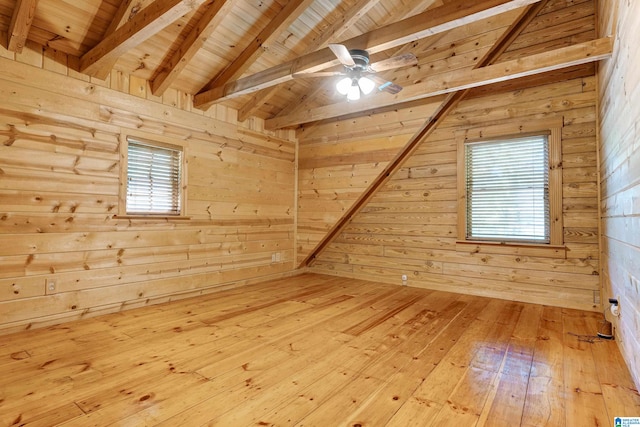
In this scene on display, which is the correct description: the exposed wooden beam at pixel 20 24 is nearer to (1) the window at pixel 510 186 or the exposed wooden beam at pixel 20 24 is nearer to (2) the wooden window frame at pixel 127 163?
(2) the wooden window frame at pixel 127 163

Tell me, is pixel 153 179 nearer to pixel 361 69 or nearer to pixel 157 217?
pixel 157 217

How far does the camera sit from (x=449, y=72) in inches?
149

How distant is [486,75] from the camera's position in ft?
11.2

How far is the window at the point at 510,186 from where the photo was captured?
Answer: 12.4 feet

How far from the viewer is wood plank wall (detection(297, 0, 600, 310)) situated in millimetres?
3664

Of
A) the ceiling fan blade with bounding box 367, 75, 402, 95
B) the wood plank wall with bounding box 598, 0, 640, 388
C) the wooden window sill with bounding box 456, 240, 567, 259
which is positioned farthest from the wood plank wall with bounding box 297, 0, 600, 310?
the ceiling fan blade with bounding box 367, 75, 402, 95

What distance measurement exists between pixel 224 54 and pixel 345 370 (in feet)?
11.5

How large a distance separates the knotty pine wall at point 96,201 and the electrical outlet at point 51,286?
0.11ft

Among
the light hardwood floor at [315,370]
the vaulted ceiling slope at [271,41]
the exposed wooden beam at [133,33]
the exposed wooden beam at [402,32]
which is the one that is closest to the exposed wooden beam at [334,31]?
the vaulted ceiling slope at [271,41]

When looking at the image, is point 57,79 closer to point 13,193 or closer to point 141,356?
point 13,193

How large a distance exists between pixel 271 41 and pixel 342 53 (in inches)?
58.9

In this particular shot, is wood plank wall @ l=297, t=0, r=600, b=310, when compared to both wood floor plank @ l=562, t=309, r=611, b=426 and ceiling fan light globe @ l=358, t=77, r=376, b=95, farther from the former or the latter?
ceiling fan light globe @ l=358, t=77, r=376, b=95

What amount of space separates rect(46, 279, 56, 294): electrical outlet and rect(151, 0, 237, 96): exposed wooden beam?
2.22 m

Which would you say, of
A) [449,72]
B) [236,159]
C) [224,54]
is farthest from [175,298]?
[449,72]
